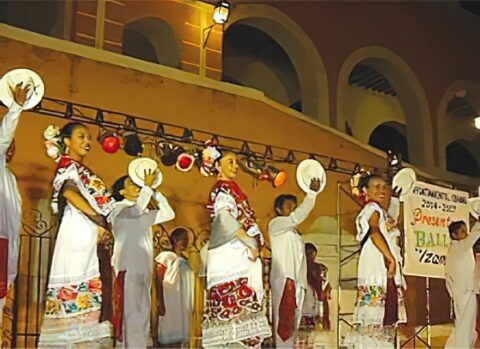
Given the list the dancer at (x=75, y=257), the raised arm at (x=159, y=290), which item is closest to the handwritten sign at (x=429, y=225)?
the raised arm at (x=159, y=290)

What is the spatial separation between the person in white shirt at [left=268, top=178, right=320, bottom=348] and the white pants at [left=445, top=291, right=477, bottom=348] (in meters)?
1.25

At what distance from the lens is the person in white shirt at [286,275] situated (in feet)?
20.2

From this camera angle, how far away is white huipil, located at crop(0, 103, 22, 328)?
4816 mm

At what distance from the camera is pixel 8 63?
6.33m

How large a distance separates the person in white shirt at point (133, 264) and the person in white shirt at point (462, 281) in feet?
7.62

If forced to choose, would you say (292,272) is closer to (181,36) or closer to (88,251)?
(88,251)

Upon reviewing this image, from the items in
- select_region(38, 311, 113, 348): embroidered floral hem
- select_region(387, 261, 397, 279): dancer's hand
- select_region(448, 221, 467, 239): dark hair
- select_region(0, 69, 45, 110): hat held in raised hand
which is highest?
select_region(0, 69, 45, 110): hat held in raised hand

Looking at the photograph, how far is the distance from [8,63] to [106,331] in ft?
7.60

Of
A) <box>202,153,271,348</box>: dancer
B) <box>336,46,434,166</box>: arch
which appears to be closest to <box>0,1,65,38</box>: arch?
<box>202,153,271,348</box>: dancer

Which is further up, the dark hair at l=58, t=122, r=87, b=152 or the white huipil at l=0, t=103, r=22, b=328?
the dark hair at l=58, t=122, r=87, b=152

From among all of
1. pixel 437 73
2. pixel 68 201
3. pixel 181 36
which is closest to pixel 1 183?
pixel 68 201

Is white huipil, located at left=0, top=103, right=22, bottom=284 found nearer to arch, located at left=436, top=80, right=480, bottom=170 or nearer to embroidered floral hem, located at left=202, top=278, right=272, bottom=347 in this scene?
embroidered floral hem, located at left=202, top=278, right=272, bottom=347

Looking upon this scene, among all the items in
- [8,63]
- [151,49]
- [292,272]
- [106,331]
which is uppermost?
[151,49]

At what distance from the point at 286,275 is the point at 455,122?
6.31 metres
